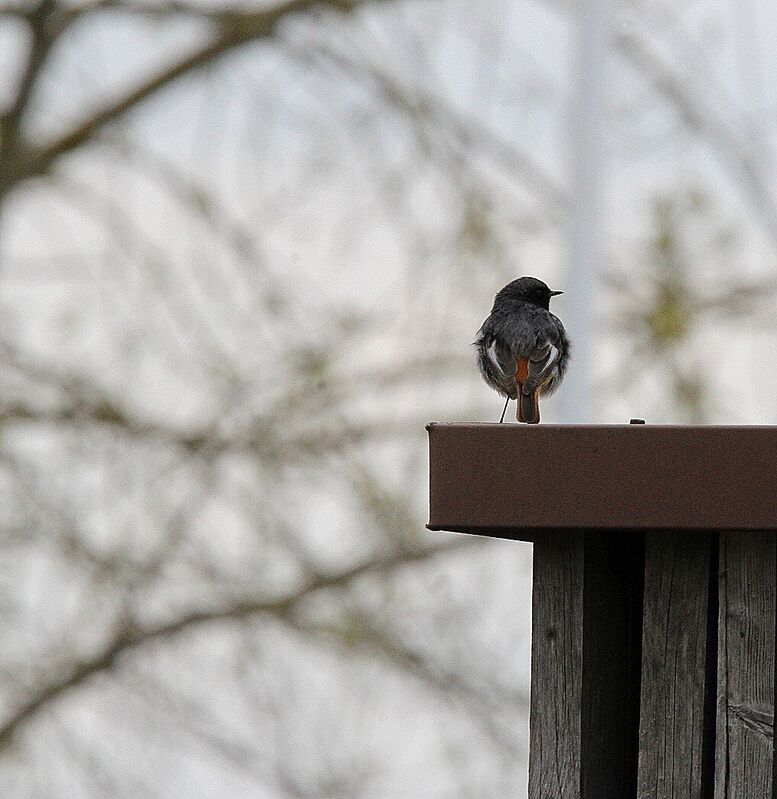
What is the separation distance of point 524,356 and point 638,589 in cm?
50

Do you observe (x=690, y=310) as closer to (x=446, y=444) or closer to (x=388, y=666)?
(x=388, y=666)

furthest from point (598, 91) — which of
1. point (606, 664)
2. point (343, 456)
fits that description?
point (606, 664)

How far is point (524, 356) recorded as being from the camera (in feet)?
8.97

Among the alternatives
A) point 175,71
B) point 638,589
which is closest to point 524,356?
point 638,589

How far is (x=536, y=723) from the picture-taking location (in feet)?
7.73

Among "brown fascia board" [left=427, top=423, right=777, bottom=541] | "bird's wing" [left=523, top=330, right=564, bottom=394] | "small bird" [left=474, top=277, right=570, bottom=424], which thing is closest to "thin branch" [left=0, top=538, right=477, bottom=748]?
"small bird" [left=474, top=277, right=570, bottom=424]

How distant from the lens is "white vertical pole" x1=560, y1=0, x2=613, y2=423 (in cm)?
616

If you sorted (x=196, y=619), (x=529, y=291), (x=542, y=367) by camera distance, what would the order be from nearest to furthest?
(x=542, y=367)
(x=529, y=291)
(x=196, y=619)

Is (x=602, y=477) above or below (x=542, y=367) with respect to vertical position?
below

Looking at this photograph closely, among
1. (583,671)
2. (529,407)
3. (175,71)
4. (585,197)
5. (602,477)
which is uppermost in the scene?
(175,71)

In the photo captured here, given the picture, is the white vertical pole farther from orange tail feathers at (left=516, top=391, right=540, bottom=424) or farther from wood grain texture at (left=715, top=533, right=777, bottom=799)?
wood grain texture at (left=715, top=533, right=777, bottom=799)

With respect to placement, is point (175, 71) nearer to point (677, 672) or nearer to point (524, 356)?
point (524, 356)

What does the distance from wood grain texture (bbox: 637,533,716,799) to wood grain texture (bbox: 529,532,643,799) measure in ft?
0.28

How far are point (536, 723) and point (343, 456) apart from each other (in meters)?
Result: 4.52
